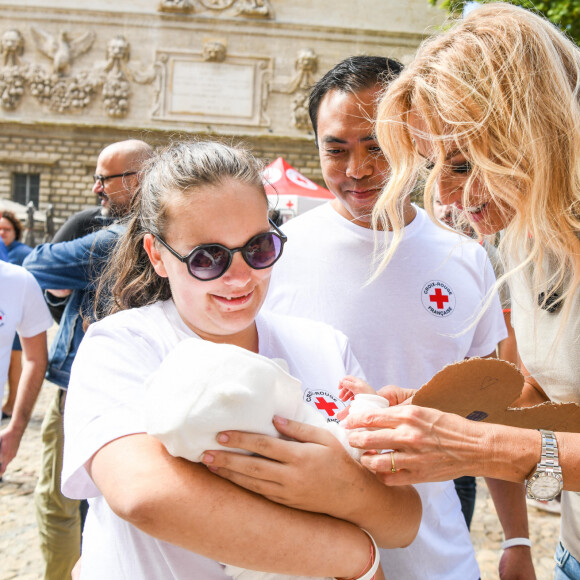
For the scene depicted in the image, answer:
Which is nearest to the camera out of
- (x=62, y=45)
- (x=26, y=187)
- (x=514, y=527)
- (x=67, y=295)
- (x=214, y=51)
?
(x=514, y=527)

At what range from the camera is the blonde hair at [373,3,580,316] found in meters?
1.38

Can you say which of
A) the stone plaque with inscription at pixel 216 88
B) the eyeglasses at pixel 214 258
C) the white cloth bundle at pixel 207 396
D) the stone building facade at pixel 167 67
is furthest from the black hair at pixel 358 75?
the stone plaque with inscription at pixel 216 88

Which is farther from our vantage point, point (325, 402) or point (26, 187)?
point (26, 187)

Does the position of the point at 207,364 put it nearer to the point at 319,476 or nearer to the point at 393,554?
the point at 319,476

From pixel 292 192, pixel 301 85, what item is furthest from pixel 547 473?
pixel 301 85

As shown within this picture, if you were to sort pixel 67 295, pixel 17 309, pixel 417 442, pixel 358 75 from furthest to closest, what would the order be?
pixel 67 295 < pixel 17 309 < pixel 358 75 < pixel 417 442

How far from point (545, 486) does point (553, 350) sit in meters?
0.40

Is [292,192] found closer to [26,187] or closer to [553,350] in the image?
[553,350]

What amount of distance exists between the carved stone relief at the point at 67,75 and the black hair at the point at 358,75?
18.5 metres

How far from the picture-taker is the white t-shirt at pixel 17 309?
9.87ft

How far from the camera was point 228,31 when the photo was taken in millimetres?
19625

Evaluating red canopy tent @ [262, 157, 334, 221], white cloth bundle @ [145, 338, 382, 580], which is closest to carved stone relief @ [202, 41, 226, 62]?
red canopy tent @ [262, 157, 334, 221]

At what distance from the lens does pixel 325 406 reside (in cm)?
141

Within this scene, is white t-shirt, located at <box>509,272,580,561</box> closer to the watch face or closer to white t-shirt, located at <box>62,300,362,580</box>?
the watch face
